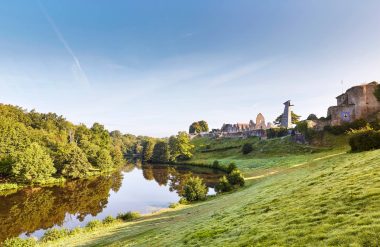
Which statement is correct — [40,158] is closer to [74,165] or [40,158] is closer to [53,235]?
[74,165]

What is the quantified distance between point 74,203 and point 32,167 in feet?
75.0

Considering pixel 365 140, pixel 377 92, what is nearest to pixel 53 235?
pixel 365 140

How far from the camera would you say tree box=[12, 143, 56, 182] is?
64.3 meters

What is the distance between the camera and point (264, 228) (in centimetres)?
1312

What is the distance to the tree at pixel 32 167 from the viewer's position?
211 feet

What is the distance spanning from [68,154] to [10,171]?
1586 cm

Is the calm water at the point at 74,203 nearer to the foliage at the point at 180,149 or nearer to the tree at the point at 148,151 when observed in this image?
the foliage at the point at 180,149

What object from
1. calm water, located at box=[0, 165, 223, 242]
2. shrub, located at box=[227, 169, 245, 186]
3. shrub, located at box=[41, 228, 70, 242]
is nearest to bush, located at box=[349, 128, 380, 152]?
shrub, located at box=[227, 169, 245, 186]

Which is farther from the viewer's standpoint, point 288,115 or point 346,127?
point 288,115

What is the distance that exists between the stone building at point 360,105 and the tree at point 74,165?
70.5 m

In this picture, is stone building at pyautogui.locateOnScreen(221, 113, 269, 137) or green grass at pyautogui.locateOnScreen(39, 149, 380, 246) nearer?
green grass at pyautogui.locateOnScreen(39, 149, 380, 246)

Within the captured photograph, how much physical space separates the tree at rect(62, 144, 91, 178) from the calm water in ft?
22.8

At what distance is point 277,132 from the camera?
96188 millimetres

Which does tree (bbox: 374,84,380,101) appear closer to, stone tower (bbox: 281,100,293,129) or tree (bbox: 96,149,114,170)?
stone tower (bbox: 281,100,293,129)
